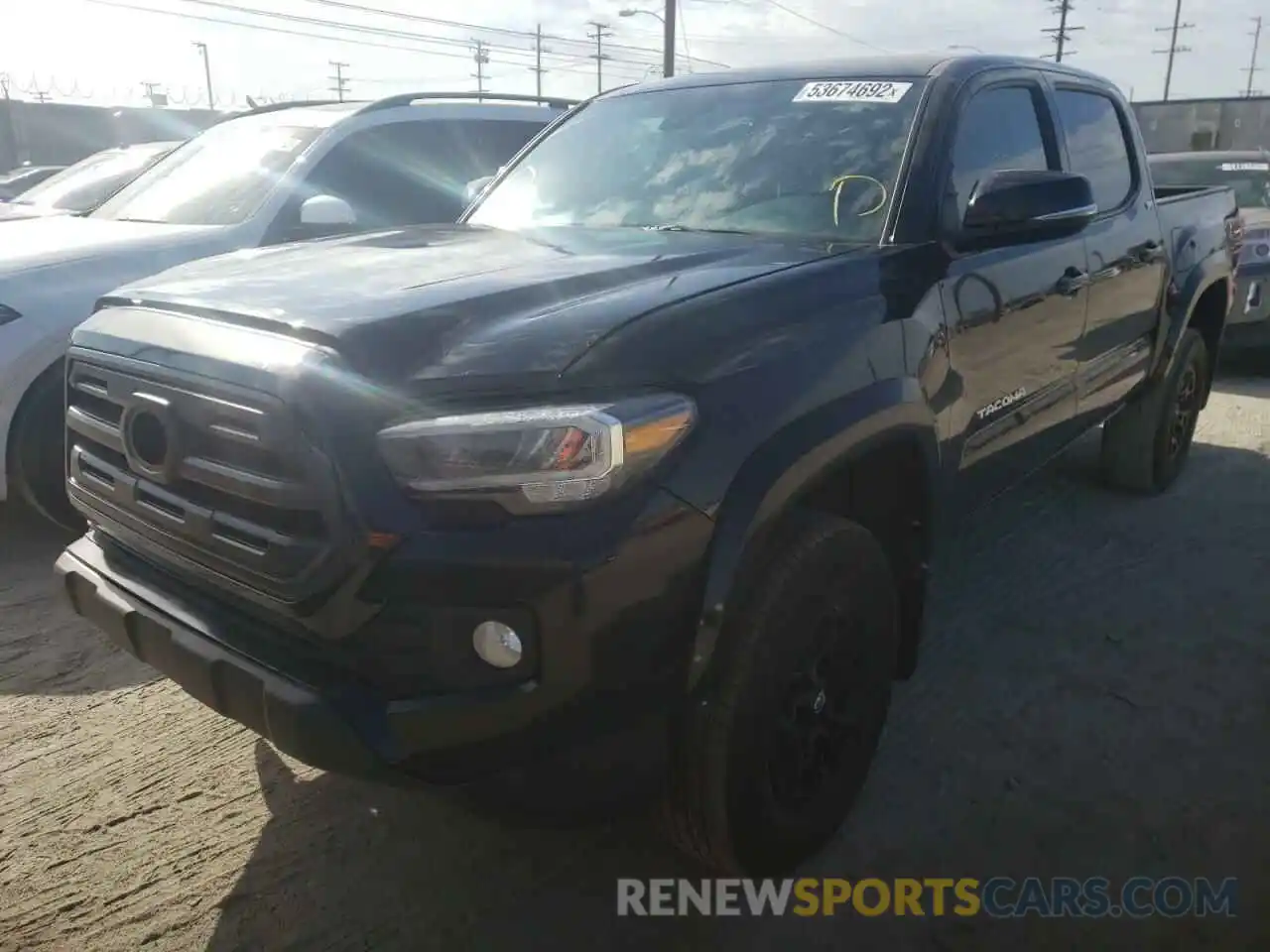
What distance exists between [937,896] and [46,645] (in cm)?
302

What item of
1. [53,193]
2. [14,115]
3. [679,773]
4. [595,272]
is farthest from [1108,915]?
[14,115]

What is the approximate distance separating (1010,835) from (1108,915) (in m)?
0.29

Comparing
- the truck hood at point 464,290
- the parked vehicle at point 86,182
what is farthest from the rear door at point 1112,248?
the parked vehicle at point 86,182

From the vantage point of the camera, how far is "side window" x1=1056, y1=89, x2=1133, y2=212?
378 centimetres

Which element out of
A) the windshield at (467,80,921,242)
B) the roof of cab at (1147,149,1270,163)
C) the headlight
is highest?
the windshield at (467,80,921,242)

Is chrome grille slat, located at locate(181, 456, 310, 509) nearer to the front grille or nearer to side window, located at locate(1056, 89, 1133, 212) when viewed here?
the front grille

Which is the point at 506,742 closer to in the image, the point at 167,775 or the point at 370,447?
the point at 370,447

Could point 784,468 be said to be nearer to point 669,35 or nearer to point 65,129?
point 669,35

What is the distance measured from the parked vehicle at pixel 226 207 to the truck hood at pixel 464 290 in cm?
180

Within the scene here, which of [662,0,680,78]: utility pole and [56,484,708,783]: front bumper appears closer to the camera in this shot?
[56,484,708,783]: front bumper

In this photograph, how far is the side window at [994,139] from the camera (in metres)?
2.96

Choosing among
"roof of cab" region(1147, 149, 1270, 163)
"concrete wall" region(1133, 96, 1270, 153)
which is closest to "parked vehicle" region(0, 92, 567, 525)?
"roof of cab" region(1147, 149, 1270, 163)

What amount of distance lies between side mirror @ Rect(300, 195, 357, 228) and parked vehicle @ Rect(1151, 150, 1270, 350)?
6.42 meters

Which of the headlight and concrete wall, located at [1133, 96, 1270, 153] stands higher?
concrete wall, located at [1133, 96, 1270, 153]
